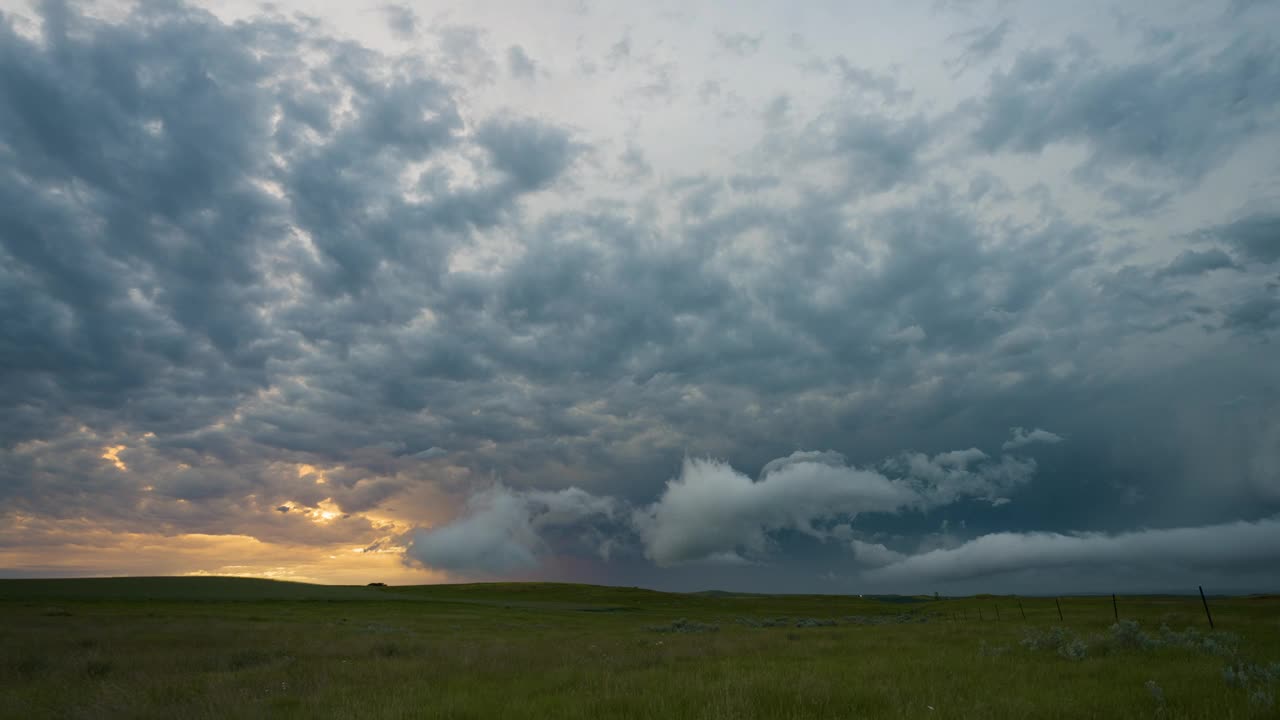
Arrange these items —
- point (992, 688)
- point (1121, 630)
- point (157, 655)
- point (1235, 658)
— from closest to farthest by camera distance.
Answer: point (992, 688) → point (1235, 658) → point (1121, 630) → point (157, 655)

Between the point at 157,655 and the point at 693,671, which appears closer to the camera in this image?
the point at 693,671

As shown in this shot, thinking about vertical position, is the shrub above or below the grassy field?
below

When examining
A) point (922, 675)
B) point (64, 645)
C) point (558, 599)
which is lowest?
point (558, 599)

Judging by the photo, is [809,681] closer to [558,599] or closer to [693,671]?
[693,671]

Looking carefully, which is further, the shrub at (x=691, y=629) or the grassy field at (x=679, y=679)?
the shrub at (x=691, y=629)

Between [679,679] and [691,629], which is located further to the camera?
[691,629]

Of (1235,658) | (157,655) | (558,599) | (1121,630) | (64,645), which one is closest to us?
(1235,658)

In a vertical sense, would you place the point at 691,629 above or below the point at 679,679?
below

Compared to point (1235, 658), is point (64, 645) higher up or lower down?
lower down

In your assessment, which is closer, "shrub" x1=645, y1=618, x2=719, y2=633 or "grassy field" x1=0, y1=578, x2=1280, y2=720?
"grassy field" x1=0, y1=578, x2=1280, y2=720

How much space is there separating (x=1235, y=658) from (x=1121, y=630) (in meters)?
3.71

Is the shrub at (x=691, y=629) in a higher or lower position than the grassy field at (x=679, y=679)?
→ lower

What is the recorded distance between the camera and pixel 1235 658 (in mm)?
14773

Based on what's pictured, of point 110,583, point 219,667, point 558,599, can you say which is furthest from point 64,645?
point 110,583
